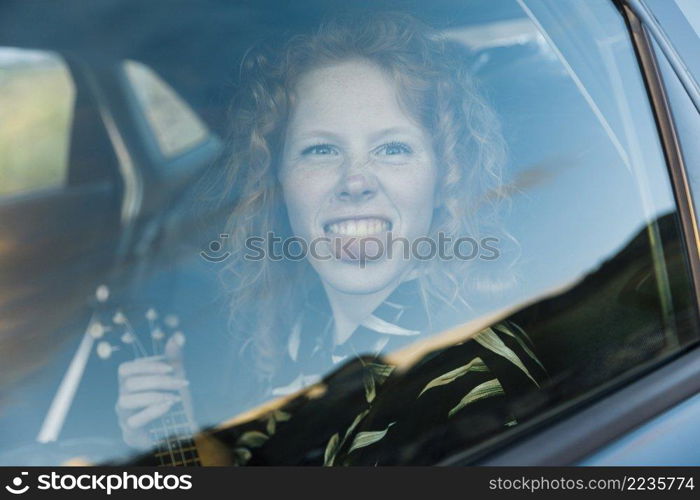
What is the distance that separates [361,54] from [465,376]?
538 mm

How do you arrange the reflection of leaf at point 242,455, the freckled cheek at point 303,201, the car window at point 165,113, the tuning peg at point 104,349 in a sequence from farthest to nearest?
the car window at point 165,113
the freckled cheek at point 303,201
the tuning peg at point 104,349
the reflection of leaf at point 242,455

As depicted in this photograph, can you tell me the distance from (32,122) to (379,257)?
0.67 metres

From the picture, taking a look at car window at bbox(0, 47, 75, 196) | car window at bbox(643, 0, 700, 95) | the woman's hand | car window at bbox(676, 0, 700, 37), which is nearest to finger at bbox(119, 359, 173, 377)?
the woman's hand

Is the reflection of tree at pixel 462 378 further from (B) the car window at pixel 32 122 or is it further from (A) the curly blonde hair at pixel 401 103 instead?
(B) the car window at pixel 32 122

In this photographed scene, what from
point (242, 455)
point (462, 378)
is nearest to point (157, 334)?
point (242, 455)

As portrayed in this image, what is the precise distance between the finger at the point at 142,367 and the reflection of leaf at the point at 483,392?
16.4 inches

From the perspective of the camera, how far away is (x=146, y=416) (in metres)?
1.24

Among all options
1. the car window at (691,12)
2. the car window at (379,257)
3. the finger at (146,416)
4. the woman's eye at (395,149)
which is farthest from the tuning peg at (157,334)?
the car window at (691,12)

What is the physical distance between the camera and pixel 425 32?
5.21 feet

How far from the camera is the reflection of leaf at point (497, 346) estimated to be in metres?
1.44

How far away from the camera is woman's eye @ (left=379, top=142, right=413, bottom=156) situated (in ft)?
4.78

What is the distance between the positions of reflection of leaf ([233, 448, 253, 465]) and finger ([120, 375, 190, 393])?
144 mm

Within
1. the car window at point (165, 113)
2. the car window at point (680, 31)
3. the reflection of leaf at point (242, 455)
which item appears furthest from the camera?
the car window at point (680, 31)

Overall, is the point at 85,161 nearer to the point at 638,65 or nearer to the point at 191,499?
the point at 191,499
